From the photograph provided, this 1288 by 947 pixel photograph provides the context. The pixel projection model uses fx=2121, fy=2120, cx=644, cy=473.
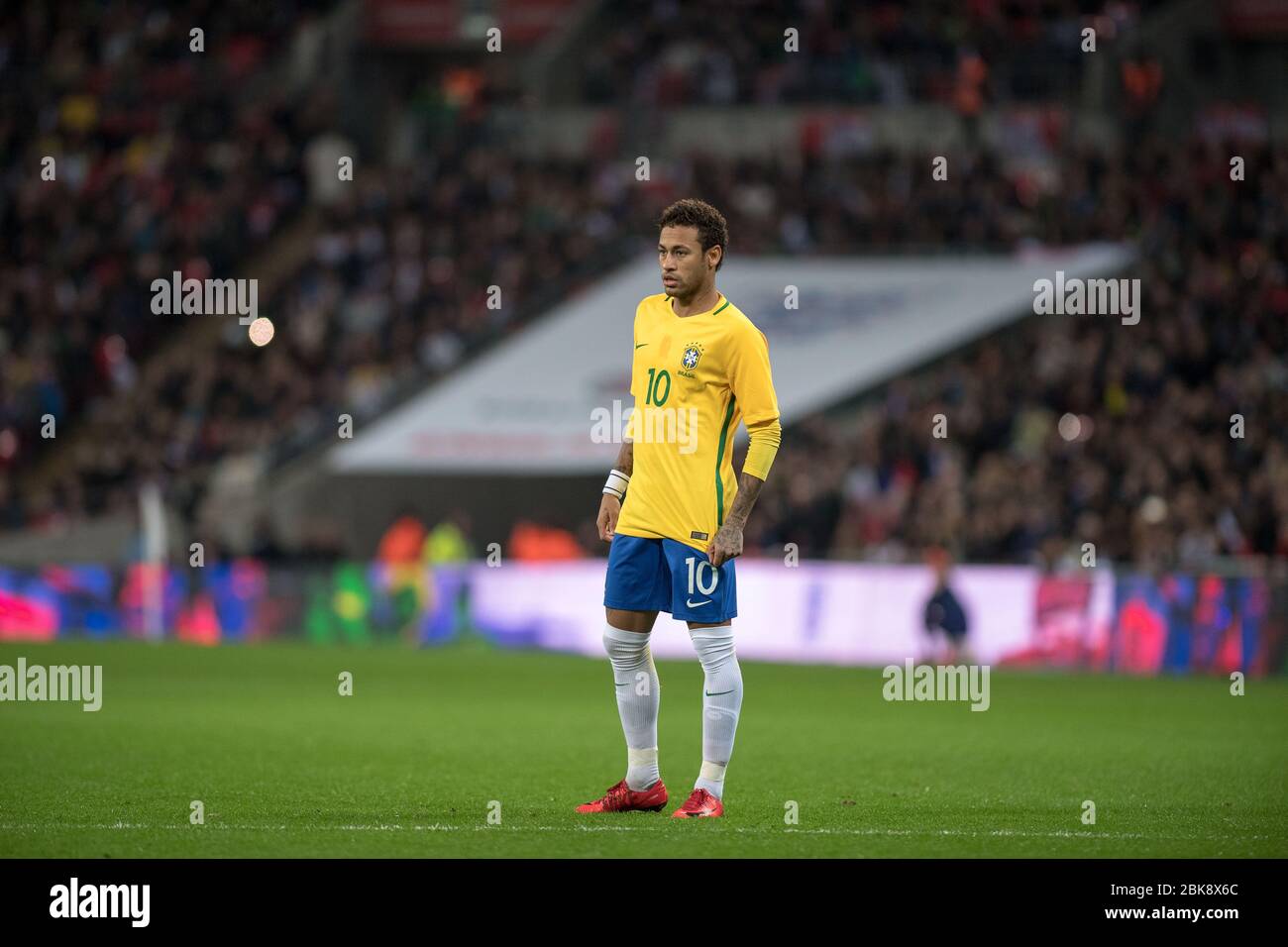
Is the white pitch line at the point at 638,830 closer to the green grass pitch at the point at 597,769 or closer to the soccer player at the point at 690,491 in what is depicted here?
the green grass pitch at the point at 597,769

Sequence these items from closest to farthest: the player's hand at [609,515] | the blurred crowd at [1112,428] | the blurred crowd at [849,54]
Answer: the player's hand at [609,515]
the blurred crowd at [1112,428]
the blurred crowd at [849,54]

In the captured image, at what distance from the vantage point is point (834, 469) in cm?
2756

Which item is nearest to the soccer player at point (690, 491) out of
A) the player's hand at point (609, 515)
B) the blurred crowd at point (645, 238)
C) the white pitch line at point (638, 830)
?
the player's hand at point (609, 515)

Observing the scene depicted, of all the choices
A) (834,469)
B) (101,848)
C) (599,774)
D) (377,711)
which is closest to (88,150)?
(834,469)

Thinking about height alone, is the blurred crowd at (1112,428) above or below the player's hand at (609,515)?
above

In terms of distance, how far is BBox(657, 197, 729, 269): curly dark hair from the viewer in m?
9.65

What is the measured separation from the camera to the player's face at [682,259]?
962 cm

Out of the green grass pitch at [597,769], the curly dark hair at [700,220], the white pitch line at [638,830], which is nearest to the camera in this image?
the green grass pitch at [597,769]

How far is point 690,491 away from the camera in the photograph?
31.6ft

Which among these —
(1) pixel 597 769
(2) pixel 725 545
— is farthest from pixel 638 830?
(1) pixel 597 769

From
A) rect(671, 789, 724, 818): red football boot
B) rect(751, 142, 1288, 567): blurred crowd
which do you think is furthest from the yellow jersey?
rect(751, 142, 1288, 567): blurred crowd

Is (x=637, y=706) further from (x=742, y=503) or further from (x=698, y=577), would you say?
(x=742, y=503)

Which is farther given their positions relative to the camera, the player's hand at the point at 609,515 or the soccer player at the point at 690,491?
the player's hand at the point at 609,515

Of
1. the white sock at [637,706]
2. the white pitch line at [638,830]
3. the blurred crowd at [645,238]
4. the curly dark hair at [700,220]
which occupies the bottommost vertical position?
the white pitch line at [638,830]
